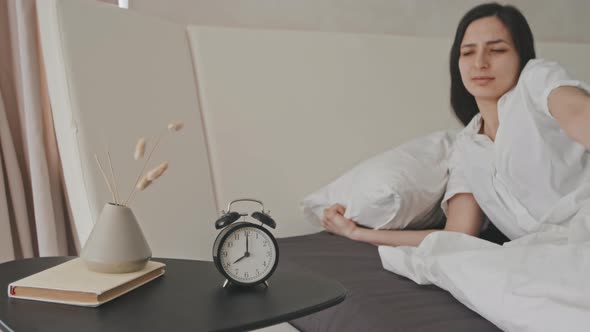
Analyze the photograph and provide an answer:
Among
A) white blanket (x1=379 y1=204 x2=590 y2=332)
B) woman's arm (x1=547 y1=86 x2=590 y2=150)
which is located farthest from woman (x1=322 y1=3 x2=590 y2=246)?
white blanket (x1=379 y1=204 x2=590 y2=332)

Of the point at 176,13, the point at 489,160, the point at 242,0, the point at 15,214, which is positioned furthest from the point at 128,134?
the point at 489,160

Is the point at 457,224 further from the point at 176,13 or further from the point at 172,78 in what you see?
the point at 176,13

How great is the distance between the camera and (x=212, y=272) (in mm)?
1069

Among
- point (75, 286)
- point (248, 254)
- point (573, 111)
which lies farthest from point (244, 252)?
point (573, 111)

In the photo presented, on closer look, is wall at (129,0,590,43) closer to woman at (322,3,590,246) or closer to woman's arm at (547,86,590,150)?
woman at (322,3,590,246)

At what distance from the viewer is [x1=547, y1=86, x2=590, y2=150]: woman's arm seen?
1241 millimetres

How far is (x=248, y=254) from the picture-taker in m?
0.97

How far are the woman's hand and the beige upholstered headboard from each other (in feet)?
0.48

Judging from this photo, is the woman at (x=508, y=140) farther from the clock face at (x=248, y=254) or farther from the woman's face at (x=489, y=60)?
the clock face at (x=248, y=254)

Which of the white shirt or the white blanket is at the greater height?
the white shirt

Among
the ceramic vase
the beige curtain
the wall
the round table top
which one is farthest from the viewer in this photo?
the wall

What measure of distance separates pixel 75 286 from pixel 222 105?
3.44ft

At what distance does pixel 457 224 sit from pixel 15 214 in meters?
1.18

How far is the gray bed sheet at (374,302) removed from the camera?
1.05 meters
